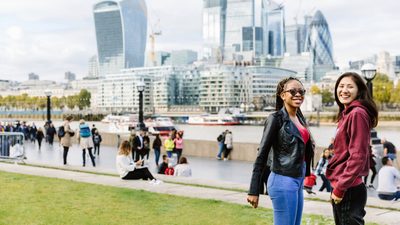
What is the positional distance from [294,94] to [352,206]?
111 cm

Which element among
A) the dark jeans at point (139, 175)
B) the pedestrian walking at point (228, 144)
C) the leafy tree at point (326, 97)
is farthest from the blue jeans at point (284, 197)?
the leafy tree at point (326, 97)

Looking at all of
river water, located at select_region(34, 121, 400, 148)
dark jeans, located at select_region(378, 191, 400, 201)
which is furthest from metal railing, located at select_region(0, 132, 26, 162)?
river water, located at select_region(34, 121, 400, 148)

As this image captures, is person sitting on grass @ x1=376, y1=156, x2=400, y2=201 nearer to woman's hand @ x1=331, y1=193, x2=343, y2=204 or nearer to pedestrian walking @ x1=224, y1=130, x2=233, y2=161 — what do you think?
woman's hand @ x1=331, y1=193, x2=343, y2=204

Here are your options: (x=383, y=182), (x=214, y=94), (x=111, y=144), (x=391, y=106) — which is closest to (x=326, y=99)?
(x=391, y=106)

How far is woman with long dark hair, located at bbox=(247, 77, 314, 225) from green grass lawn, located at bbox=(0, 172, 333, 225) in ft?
10.5

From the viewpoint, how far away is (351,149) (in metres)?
4.60

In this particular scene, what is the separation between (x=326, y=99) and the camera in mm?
161125

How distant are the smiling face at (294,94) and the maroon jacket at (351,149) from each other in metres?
0.43

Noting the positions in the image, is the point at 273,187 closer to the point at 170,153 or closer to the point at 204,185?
the point at 204,185

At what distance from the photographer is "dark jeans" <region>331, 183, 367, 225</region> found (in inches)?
188

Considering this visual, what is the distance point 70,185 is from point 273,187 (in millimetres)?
8252

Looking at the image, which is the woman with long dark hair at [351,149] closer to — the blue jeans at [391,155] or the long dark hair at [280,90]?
the long dark hair at [280,90]

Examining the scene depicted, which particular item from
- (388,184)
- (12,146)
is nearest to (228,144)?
(12,146)

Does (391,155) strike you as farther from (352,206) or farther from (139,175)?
(352,206)
